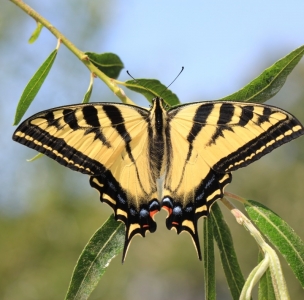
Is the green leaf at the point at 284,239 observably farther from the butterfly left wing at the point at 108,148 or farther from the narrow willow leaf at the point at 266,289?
the butterfly left wing at the point at 108,148

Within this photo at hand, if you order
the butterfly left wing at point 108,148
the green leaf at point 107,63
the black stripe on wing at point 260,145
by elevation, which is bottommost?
the black stripe on wing at point 260,145

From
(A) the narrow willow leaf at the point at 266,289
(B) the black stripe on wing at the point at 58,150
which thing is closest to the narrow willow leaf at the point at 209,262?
(A) the narrow willow leaf at the point at 266,289

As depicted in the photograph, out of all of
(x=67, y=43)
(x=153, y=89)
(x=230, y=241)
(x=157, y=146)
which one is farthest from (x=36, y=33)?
(x=230, y=241)

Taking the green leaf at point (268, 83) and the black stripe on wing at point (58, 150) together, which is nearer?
the black stripe on wing at point (58, 150)

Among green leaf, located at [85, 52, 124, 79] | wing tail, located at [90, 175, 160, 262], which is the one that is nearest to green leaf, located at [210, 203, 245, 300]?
wing tail, located at [90, 175, 160, 262]

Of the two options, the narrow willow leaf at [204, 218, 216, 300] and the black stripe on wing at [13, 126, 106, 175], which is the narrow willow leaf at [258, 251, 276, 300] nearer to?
the narrow willow leaf at [204, 218, 216, 300]

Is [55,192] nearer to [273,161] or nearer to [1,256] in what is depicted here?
[1,256]
